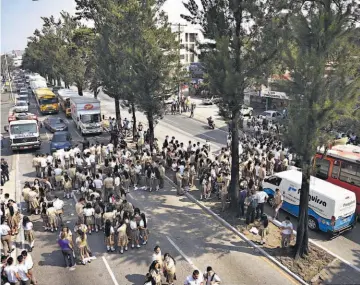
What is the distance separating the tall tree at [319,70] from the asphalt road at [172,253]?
3.91 metres

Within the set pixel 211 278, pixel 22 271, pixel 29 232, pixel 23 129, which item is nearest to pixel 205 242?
pixel 211 278

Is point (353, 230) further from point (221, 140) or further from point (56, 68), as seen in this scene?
point (56, 68)

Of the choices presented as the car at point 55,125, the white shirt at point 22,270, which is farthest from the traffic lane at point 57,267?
the car at point 55,125

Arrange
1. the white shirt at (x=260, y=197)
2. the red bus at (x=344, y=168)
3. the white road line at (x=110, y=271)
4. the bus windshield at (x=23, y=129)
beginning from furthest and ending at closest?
the bus windshield at (x=23, y=129), the red bus at (x=344, y=168), the white shirt at (x=260, y=197), the white road line at (x=110, y=271)

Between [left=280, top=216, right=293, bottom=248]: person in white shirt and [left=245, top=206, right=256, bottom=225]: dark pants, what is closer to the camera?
[left=280, top=216, right=293, bottom=248]: person in white shirt

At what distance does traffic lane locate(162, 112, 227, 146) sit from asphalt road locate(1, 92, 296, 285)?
13805 millimetres

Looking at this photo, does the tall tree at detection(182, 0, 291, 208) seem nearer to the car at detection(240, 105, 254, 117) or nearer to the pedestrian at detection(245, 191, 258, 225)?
the car at detection(240, 105, 254, 117)

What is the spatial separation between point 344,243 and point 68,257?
10.4 meters

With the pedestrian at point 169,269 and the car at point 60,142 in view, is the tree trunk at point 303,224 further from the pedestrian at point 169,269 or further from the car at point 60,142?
the car at point 60,142

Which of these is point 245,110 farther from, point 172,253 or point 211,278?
point 211,278

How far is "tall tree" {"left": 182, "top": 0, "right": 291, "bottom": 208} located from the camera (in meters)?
13.2

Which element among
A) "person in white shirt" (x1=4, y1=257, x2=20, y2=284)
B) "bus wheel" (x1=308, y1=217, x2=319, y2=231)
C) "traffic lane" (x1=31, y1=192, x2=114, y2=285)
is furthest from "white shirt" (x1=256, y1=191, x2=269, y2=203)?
"person in white shirt" (x1=4, y1=257, x2=20, y2=284)

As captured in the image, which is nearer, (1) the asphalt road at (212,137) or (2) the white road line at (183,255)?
(2) the white road line at (183,255)

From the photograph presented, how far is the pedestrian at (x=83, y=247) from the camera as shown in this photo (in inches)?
457
